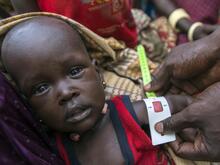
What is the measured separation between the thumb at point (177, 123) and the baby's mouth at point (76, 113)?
0.84ft

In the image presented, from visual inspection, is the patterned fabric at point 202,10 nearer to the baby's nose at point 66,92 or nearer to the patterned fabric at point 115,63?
the patterned fabric at point 115,63

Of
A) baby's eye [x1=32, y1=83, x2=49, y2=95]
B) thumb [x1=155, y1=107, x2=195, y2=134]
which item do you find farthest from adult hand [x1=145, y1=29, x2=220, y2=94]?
baby's eye [x1=32, y1=83, x2=49, y2=95]

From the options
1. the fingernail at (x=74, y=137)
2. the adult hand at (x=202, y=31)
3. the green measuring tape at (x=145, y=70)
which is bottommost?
the adult hand at (x=202, y=31)

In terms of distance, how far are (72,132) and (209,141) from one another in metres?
0.43

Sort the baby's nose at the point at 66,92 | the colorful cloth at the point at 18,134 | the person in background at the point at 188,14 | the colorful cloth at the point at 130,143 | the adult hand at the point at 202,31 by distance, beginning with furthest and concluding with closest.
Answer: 1. the person in background at the point at 188,14
2. the adult hand at the point at 202,31
3. the colorful cloth at the point at 130,143
4. the baby's nose at the point at 66,92
5. the colorful cloth at the point at 18,134

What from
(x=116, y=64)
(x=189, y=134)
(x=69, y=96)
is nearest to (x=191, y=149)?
(x=189, y=134)

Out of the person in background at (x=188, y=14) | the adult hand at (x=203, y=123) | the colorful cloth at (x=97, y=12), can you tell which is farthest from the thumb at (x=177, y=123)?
the person in background at (x=188, y=14)

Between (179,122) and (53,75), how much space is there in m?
0.41

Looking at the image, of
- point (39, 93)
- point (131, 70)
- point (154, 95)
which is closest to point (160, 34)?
point (131, 70)

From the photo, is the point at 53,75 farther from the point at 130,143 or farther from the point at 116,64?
the point at 116,64

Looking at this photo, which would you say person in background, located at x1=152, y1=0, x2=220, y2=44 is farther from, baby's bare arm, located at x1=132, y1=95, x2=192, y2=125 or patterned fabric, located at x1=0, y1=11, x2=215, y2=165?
baby's bare arm, located at x1=132, y1=95, x2=192, y2=125

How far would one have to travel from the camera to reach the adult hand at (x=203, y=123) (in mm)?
1201

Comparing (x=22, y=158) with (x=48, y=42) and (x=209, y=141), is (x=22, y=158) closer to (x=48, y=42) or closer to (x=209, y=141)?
(x=48, y=42)

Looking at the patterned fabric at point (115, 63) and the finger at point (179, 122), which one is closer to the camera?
the finger at point (179, 122)
